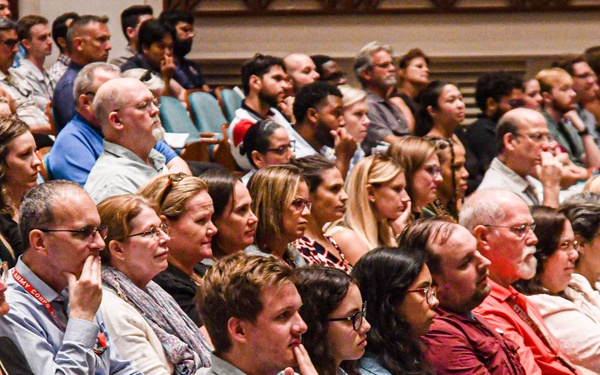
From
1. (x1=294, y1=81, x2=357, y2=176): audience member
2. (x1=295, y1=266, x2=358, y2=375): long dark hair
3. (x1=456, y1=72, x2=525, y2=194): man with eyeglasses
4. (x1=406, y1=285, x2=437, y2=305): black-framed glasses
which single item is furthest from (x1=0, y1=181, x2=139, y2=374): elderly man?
(x1=456, y1=72, x2=525, y2=194): man with eyeglasses

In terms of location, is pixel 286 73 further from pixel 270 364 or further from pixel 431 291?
pixel 270 364

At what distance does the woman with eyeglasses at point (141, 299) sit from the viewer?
258 centimetres

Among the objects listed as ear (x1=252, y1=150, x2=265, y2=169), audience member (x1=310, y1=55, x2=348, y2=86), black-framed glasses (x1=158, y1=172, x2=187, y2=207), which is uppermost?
black-framed glasses (x1=158, y1=172, x2=187, y2=207)

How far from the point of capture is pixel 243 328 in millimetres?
2293

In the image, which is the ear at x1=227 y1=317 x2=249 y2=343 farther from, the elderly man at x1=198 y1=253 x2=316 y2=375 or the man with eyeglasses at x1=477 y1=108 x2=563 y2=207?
the man with eyeglasses at x1=477 y1=108 x2=563 y2=207

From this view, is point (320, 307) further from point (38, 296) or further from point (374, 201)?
point (374, 201)

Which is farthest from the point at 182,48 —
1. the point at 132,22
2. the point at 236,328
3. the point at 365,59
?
the point at 236,328

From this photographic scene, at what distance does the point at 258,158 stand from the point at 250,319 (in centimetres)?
227

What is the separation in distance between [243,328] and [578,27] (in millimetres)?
5898

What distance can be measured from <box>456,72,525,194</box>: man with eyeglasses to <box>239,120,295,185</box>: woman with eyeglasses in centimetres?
165

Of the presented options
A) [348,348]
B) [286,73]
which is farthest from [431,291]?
[286,73]

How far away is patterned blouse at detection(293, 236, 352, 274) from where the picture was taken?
11.9 feet

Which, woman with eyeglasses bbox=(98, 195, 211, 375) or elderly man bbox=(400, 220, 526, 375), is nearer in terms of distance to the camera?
woman with eyeglasses bbox=(98, 195, 211, 375)

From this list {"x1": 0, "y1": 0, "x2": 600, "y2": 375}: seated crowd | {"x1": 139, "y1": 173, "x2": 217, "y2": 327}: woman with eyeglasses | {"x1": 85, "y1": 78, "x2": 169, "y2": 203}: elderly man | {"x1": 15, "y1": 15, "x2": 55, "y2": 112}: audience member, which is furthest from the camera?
{"x1": 15, "y1": 15, "x2": 55, "y2": 112}: audience member
